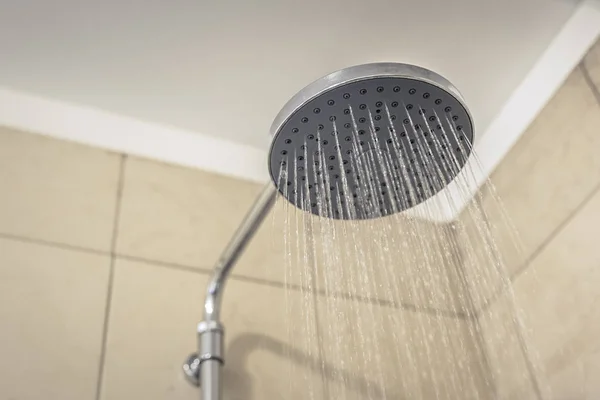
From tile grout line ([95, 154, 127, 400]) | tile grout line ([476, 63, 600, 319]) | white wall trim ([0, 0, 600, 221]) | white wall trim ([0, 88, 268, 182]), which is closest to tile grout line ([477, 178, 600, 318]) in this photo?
tile grout line ([476, 63, 600, 319])

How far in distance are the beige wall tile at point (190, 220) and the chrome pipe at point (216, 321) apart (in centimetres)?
12

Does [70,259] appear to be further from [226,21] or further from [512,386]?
[512,386]

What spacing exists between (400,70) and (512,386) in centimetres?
57

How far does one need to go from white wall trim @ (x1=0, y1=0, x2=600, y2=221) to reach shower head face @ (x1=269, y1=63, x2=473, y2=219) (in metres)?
0.24

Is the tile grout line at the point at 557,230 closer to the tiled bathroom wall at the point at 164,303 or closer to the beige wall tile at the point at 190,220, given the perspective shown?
the tiled bathroom wall at the point at 164,303

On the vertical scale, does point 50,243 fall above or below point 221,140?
below

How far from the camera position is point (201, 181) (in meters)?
1.11

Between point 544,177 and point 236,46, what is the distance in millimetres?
479

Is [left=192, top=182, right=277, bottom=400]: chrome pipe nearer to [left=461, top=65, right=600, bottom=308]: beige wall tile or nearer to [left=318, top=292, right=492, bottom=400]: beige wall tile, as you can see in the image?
[left=318, top=292, right=492, bottom=400]: beige wall tile

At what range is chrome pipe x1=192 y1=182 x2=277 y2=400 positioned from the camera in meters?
0.84

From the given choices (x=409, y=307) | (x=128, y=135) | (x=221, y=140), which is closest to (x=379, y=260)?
(x=409, y=307)

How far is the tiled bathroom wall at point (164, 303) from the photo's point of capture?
2.87ft

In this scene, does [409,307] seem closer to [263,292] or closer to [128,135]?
[263,292]

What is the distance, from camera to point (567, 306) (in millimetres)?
956
